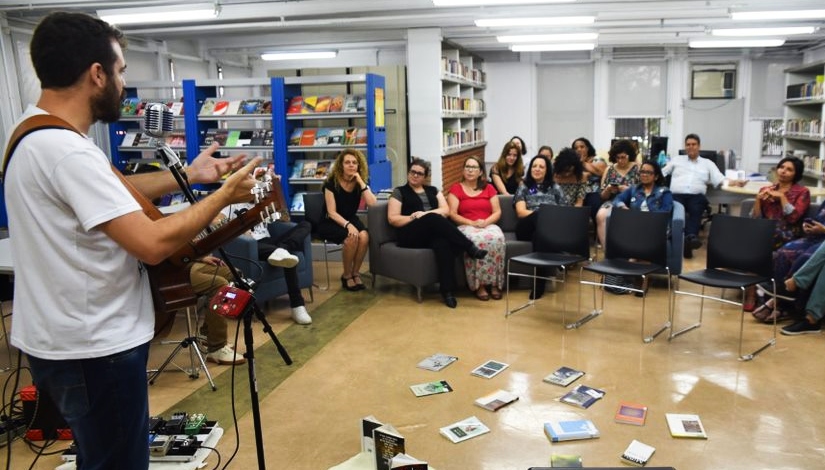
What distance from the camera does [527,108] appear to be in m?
11.7

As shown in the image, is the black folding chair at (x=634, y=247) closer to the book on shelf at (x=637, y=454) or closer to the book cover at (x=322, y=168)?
the book on shelf at (x=637, y=454)

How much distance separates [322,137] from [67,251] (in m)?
5.68

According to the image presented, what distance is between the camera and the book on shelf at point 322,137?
6875 millimetres

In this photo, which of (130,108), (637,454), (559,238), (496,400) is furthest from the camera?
(130,108)

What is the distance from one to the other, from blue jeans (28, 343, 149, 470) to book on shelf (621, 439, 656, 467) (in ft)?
6.94

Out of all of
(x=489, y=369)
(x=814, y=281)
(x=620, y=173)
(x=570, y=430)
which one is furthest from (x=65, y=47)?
(x=620, y=173)

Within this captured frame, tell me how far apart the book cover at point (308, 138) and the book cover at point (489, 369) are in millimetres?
3854

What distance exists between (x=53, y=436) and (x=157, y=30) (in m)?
6.87

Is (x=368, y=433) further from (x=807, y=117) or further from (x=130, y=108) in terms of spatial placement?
(x=807, y=117)

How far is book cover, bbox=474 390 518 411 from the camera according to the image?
10.8ft

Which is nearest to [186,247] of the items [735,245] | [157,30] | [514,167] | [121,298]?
[121,298]

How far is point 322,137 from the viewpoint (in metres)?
6.91

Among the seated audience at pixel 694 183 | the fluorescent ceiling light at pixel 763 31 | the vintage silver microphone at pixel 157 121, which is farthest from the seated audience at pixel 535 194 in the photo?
the fluorescent ceiling light at pixel 763 31

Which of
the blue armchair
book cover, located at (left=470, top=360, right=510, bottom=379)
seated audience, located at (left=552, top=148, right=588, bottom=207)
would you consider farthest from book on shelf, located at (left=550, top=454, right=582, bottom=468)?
seated audience, located at (left=552, top=148, right=588, bottom=207)
